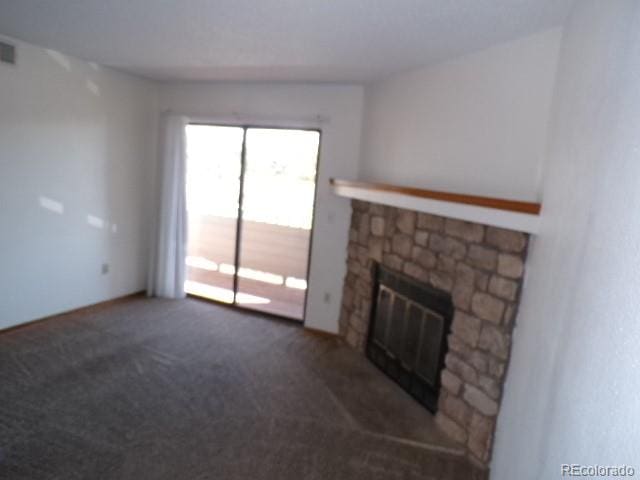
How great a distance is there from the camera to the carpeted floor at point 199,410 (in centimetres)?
226

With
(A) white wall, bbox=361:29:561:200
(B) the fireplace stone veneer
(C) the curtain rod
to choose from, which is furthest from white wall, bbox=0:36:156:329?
(B) the fireplace stone veneer

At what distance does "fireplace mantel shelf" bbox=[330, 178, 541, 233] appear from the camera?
6.82 feet

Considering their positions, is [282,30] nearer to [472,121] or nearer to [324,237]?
[472,121]

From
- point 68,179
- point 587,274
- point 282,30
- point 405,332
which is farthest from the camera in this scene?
point 68,179

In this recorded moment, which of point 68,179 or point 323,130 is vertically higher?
point 323,130

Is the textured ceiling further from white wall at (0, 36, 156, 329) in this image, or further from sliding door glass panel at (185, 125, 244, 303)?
sliding door glass panel at (185, 125, 244, 303)

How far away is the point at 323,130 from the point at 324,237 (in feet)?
3.46

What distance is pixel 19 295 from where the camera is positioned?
143 inches

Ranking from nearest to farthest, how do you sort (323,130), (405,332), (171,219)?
(405,332), (323,130), (171,219)

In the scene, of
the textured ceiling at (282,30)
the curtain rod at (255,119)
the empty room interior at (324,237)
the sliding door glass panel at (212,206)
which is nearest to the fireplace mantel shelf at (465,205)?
the empty room interior at (324,237)

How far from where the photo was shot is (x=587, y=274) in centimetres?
114

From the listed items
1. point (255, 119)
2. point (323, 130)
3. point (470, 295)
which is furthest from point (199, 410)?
point (255, 119)

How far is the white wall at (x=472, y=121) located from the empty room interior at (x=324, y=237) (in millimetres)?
16

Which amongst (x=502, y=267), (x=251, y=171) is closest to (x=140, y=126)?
(x=251, y=171)
